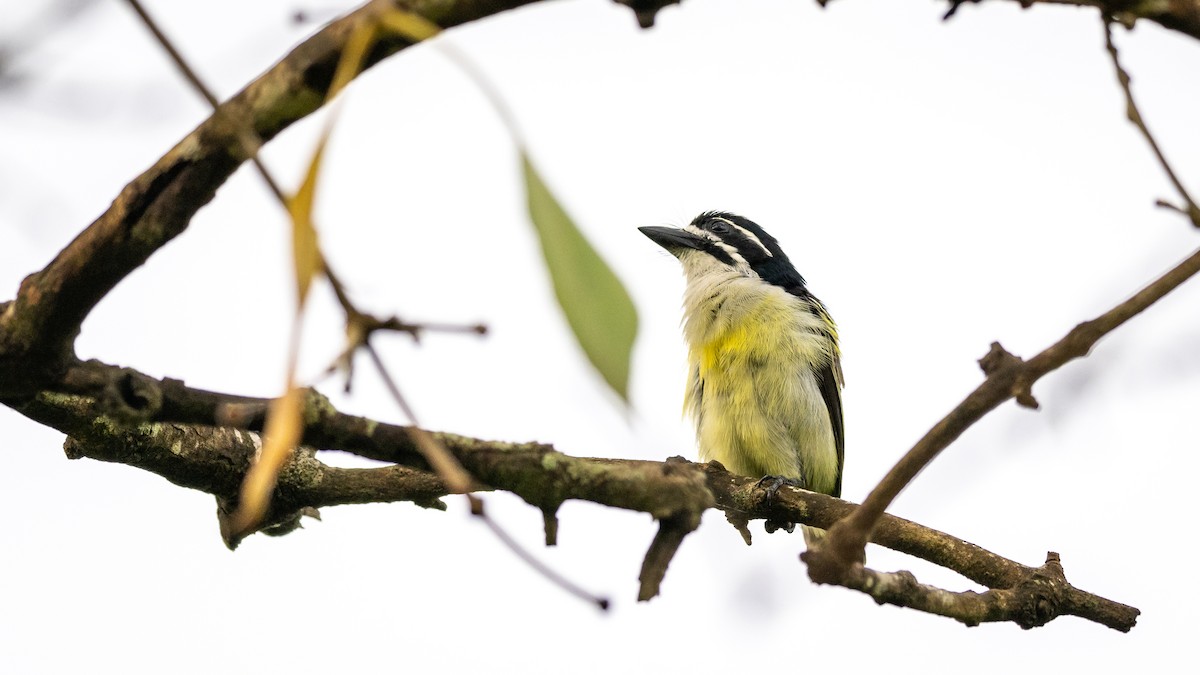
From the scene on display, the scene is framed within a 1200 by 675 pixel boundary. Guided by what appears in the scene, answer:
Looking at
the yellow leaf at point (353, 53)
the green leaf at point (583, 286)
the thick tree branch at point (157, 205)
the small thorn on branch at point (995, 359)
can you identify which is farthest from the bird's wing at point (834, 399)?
the green leaf at point (583, 286)

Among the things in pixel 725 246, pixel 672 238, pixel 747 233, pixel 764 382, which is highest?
pixel 672 238

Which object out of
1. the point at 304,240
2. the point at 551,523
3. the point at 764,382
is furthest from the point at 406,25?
the point at 764,382

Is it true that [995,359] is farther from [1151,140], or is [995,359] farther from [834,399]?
[834,399]

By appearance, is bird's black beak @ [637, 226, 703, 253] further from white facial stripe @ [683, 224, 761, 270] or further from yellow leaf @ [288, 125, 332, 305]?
yellow leaf @ [288, 125, 332, 305]

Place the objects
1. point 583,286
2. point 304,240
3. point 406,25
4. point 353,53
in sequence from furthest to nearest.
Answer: point 353,53 < point 406,25 < point 583,286 < point 304,240

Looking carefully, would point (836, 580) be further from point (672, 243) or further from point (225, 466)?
point (672, 243)

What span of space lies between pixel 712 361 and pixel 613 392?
5.29 m

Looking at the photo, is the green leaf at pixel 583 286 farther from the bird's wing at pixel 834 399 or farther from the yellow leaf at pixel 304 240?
the bird's wing at pixel 834 399

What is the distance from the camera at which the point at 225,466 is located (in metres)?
3.61

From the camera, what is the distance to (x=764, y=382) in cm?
637

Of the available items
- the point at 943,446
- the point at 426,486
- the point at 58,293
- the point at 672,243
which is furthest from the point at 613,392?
the point at 672,243

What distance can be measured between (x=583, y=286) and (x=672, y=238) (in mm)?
6480

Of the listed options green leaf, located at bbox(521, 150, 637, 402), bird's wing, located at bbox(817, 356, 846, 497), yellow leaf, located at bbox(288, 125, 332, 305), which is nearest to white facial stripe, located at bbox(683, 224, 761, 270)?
bird's wing, located at bbox(817, 356, 846, 497)

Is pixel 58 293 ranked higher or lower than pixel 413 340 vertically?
higher
